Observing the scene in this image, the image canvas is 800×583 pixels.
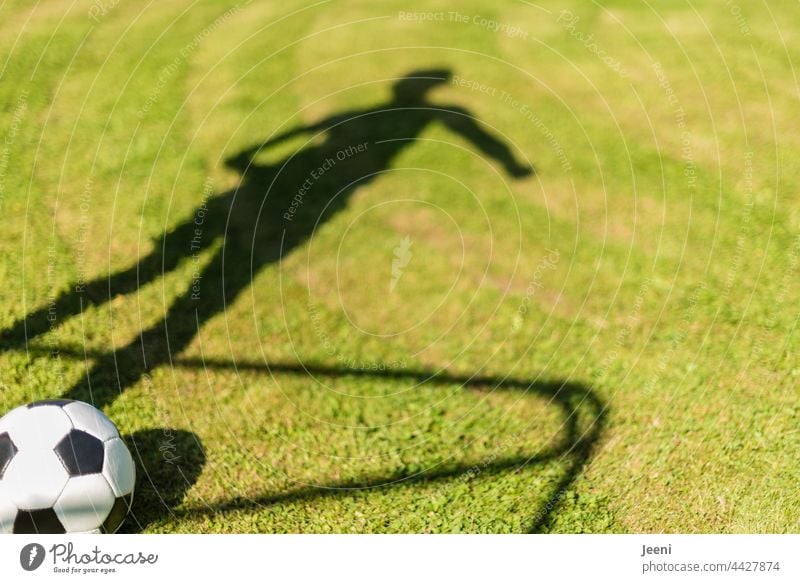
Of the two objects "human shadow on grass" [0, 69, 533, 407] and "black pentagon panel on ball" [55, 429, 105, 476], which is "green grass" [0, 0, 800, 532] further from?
"black pentagon panel on ball" [55, 429, 105, 476]

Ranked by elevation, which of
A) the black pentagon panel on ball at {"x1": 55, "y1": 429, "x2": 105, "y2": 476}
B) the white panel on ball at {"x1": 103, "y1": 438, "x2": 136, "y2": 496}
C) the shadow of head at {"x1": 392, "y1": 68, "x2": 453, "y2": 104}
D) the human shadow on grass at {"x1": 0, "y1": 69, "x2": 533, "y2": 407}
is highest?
the shadow of head at {"x1": 392, "y1": 68, "x2": 453, "y2": 104}

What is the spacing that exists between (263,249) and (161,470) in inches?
89.8

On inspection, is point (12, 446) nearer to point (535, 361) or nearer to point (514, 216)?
point (535, 361)

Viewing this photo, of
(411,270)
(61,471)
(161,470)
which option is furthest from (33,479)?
(411,270)

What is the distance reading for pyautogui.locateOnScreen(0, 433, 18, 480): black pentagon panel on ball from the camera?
4176mm

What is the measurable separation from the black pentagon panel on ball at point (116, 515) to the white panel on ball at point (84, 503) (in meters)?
0.03

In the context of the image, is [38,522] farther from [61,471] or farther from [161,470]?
[161,470]

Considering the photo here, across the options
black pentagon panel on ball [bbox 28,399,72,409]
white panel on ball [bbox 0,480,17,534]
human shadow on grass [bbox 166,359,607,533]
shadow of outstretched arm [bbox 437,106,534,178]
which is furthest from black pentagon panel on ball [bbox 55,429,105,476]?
shadow of outstretched arm [bbox 437,106,534,178]

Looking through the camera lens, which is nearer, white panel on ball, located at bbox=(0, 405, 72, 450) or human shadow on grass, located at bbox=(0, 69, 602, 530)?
white panel on ball, located at bbox=(0, 405, 72, 450)

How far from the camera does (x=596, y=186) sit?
24.3ft

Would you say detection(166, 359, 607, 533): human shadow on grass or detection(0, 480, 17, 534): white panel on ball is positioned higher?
detection(0, 480, 17, 534): white panel on ball

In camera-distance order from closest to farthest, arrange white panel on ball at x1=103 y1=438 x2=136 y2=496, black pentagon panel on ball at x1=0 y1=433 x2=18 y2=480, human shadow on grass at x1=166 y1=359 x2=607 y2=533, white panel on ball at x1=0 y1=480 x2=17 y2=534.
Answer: white panel on ball at x1=0 y1=480 x2=17 y2=534, black pentagon panel on ball at x1=0 y1=433 x2=18 y2=480, white panel on ball at x1=103 y1=438 x2=136 y2=496, human shadow on grass at x1=166 y1=359 x2=607 y2=533

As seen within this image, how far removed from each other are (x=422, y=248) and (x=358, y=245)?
1.82 feet
